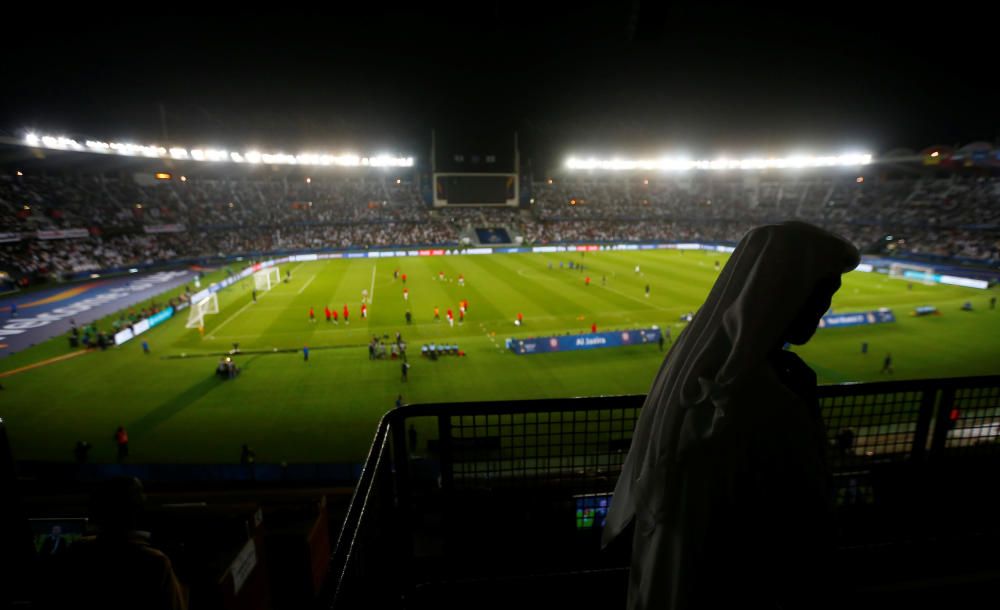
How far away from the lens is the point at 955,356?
23.9 meters

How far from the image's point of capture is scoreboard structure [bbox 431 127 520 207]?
239 feet

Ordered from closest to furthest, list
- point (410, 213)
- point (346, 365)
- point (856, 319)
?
point (346, 365)
point (856, 319)
point (410, 213)

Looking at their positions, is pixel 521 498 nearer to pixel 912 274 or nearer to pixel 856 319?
pixel 856 319

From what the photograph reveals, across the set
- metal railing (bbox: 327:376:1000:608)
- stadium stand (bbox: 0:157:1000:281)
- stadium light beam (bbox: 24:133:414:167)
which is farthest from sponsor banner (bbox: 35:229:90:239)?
metal railing (bbox: 327:376:1000:608)

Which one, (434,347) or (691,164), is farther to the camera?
(691,164)

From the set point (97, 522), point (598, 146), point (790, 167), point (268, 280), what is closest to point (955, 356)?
point (97, 522)

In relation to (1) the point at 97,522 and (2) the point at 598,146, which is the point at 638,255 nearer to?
(2) the point at 598,146

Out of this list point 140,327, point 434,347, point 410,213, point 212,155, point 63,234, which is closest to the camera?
point 434,347

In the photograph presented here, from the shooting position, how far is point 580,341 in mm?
25000

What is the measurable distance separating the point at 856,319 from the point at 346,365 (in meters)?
Answer: 29.8

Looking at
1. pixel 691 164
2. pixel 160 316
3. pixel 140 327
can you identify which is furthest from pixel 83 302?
pixel 691 164

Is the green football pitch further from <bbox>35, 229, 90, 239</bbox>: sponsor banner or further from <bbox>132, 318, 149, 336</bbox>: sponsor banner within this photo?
<bbox>35, 229, 90, 239</bbox>: sponsor banner

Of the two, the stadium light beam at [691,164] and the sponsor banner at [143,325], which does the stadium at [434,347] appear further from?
the stadium light beam at [691,164]

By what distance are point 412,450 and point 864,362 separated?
73.2 feet
